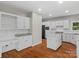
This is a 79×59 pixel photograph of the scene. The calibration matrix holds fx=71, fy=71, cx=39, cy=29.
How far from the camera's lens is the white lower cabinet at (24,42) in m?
3.86

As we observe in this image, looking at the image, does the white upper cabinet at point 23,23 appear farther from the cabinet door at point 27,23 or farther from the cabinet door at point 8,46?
the cabinet door at point 8,46

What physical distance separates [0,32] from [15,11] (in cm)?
158

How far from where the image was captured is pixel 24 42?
4.19 m

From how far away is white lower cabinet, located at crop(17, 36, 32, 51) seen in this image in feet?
12.7

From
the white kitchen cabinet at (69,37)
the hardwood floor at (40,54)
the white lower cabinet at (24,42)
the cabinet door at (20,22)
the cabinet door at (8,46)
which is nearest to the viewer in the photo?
the hardwood floor at (40,54)

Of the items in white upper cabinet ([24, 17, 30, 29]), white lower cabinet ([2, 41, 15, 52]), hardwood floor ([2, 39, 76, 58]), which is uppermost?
white upper cabinet ([24, 17, 30, 29])

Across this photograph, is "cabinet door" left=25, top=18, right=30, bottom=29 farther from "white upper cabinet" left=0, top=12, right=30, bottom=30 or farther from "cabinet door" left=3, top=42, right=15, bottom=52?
"cabinet door" left=3, top=42, right=15, bottom=52

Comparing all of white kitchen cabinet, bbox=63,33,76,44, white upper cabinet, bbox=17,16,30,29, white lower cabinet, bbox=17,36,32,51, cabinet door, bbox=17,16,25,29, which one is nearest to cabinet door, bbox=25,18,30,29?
white upper cabinet, bbox=17,16,30,29

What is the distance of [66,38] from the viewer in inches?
227

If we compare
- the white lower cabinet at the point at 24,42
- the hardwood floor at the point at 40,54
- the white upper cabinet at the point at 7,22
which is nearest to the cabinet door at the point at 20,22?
the white upper cabinet at the point at 7,22

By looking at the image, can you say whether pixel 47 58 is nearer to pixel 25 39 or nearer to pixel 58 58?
pixel 58 58

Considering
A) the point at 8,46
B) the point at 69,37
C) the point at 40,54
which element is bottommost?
the point at 40,54

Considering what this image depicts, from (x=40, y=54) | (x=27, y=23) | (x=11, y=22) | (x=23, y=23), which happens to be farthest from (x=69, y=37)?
(x=11, y=22)

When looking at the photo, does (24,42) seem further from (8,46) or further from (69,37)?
(69,37)
